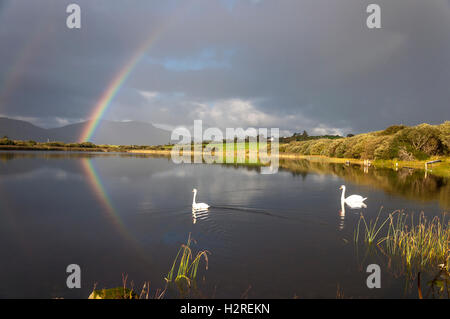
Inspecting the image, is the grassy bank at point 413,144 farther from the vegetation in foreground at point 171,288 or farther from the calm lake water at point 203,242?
the vegetation in foreground at point 171,288

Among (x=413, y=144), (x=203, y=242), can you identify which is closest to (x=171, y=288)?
(x=203, y=242)

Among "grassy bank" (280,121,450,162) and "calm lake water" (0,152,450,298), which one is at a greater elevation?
"grassy bank" (280,121,450,162)

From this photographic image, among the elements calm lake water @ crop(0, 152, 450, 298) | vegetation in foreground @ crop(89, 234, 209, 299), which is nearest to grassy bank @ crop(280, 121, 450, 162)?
calm lake water @ crop(0, 152, 450, 298)

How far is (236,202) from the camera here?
20.9m

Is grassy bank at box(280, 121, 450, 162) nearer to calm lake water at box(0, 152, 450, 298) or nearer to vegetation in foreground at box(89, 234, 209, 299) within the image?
calm lake water at box(0, 152, 450, 298)

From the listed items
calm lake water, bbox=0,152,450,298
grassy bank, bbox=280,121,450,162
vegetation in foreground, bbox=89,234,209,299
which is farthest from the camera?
grassy bank, bbox=280,121,450,162

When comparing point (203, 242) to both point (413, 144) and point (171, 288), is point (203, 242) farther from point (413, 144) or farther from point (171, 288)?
point (413, 144)

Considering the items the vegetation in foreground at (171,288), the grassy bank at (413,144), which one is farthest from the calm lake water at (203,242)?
the grassy bank at (413,144)

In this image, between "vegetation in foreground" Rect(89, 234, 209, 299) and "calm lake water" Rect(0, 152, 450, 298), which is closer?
"vegetation in foreground" Rect(89, 234, 209, 299)

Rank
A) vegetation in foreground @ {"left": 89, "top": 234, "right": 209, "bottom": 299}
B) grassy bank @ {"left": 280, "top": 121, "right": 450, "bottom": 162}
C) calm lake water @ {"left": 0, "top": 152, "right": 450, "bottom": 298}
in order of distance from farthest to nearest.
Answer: grassy bank @ {"left": 280, "top": 121, "right": 450, "bottom": 162}
calm lake water @ {"left": 0, "top": 152, "right": 450, "bottom": 298}
vegetation in foreground @ {"left": 89, "top": 234, "right": 209, "bottom": 299}
